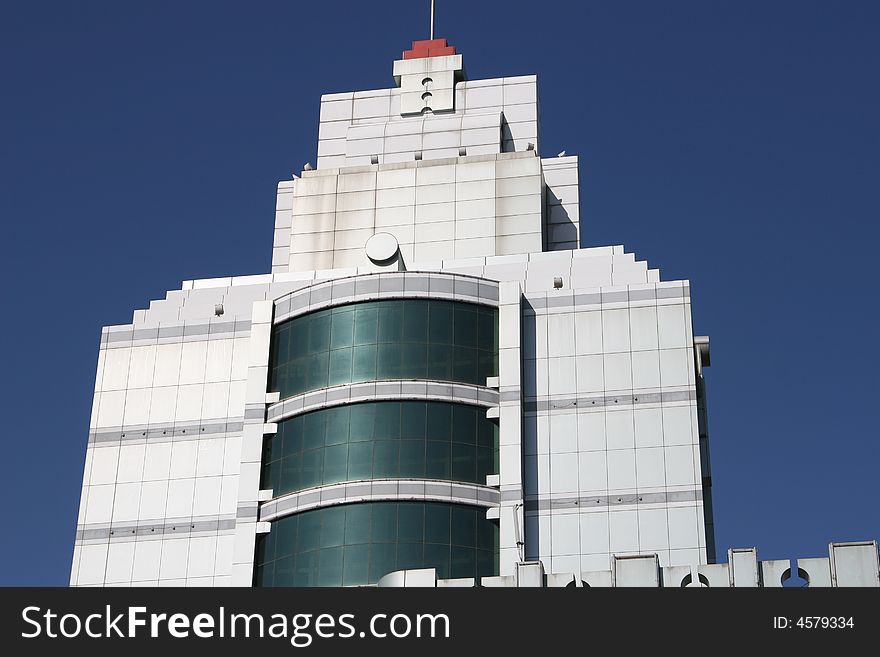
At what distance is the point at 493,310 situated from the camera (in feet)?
219

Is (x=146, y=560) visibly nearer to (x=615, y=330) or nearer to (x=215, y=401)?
(x=215, y=401)

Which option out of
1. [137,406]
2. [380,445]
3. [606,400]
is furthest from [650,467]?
[137,406]

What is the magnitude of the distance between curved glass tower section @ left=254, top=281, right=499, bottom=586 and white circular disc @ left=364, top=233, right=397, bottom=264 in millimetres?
4539

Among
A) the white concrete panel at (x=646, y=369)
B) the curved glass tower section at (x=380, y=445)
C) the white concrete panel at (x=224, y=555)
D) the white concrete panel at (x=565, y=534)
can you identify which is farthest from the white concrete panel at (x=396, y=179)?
the white concrete panel at (x=565, y=534)

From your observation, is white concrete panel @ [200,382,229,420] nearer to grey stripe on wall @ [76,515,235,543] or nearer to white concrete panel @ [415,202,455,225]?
grey stripe on wall @ [76,515,235,543]

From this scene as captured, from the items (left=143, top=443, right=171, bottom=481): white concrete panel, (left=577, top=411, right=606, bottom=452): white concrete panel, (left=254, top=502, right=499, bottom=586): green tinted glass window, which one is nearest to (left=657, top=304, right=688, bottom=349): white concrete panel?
(left=577, top=411, right=606, bottom=452): white concrete panel

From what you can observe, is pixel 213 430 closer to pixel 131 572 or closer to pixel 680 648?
pixel 131 572

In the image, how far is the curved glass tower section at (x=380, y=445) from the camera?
2402 inches

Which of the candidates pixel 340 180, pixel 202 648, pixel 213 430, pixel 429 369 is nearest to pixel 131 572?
pixel 213 430

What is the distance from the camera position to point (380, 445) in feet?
206

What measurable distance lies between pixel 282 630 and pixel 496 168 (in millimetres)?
43999

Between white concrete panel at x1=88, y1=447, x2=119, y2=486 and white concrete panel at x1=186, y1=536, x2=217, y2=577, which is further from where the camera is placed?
white concrete panel at x1=88, y1=447, x2=119, y2=486

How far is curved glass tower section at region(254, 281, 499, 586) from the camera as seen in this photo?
6100cm

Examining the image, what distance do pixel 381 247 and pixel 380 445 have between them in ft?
35.7
